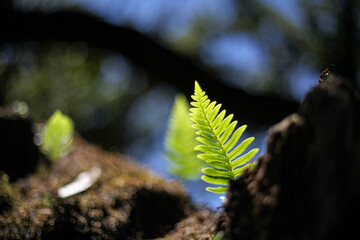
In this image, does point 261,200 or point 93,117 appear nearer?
point 261,200

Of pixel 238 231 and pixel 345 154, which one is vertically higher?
pixel 345 154

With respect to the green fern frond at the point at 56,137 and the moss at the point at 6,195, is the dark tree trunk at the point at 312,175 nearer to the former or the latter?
the moss at the point at 6,195

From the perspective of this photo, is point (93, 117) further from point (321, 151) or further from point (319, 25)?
point (321, 151)

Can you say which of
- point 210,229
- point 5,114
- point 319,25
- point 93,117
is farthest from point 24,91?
point 210,229

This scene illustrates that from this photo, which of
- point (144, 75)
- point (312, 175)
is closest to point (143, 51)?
point (144, 75)

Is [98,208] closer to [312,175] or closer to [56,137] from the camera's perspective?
[56,137]

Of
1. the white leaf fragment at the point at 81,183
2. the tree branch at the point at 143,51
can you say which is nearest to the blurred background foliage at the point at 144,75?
the tree branch at the point at 143,51
